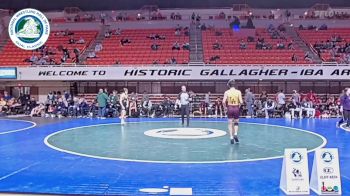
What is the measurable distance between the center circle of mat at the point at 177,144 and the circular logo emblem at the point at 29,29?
2.91m

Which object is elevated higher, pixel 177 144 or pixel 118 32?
pixel 118 32

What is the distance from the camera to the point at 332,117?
2100 centimetres

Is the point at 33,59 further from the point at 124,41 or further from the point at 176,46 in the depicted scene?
the point at 176,46

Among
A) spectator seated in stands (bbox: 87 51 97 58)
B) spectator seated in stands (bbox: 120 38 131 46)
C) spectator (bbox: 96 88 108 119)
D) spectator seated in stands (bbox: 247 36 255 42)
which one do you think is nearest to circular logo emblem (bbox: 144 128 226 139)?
spectator (bbox: 96 88 108 119)

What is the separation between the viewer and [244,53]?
2727 centimetres

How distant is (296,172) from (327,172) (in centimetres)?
47

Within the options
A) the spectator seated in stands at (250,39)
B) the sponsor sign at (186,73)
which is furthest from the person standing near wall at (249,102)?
the spectator seated in stands at (250,39)

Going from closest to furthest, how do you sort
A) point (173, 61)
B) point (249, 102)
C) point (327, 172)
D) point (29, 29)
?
point (327, 172), point (29, 29), point (249, 102), point (173, 61)

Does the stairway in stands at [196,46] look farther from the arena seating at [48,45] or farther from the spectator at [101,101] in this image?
the arena seating at [48,45]

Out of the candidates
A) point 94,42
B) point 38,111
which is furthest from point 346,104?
point 94,42

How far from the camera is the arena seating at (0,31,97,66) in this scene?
2762cm

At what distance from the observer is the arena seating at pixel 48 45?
27.6 meters

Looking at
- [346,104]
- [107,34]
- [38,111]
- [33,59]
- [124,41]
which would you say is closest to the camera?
[346,104]

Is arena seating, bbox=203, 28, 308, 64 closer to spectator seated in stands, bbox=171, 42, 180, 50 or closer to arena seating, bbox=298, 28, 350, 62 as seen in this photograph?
spectator seated in stands, bbox=171, 42, 180, 50
